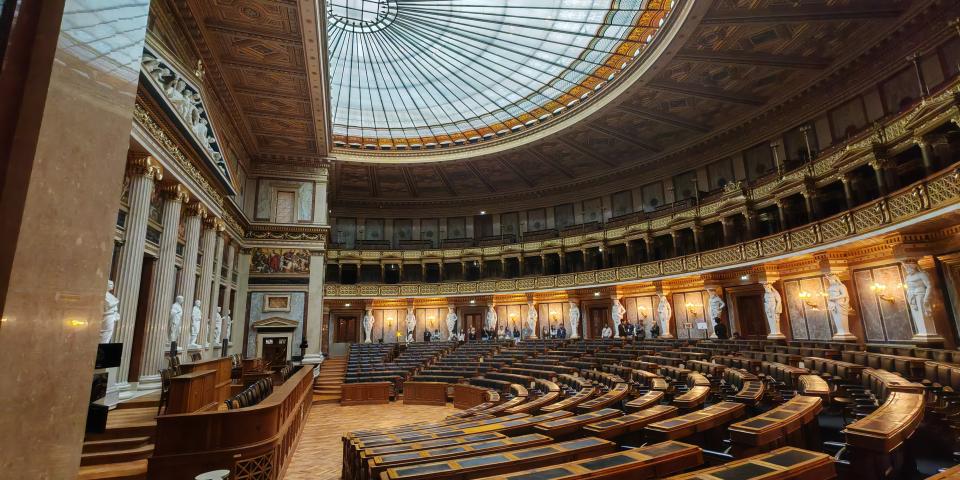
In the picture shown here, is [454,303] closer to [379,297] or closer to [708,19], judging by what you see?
[379,297]

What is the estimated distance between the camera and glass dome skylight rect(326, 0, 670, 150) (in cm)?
1878

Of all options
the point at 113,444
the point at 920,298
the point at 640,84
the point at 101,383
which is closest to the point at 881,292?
the point at 920,298

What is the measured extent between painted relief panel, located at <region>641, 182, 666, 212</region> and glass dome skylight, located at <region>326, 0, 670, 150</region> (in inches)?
331

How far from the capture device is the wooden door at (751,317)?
20406 millimetres

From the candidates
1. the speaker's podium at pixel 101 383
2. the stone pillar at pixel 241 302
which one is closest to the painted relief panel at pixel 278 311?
the stone pillar at pixel 241 302

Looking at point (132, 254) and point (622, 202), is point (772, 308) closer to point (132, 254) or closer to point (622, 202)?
point (622, 202)

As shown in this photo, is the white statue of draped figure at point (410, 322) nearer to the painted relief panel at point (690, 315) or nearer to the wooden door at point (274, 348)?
the wooden door at point (274, 348)

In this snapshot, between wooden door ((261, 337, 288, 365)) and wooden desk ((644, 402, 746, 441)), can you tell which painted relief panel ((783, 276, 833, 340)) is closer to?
wooden desk ((644, 402, 746, 441))

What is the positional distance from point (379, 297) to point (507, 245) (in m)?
9.80

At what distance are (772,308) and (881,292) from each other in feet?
12.3

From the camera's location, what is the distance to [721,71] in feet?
63.3

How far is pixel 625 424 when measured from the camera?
4.88 metres

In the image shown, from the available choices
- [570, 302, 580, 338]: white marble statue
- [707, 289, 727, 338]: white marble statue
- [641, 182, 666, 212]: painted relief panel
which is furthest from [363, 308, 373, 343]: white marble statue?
[707, 289, 727, 338]: white marble statue

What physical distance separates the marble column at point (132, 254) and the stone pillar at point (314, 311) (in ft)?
35.1
